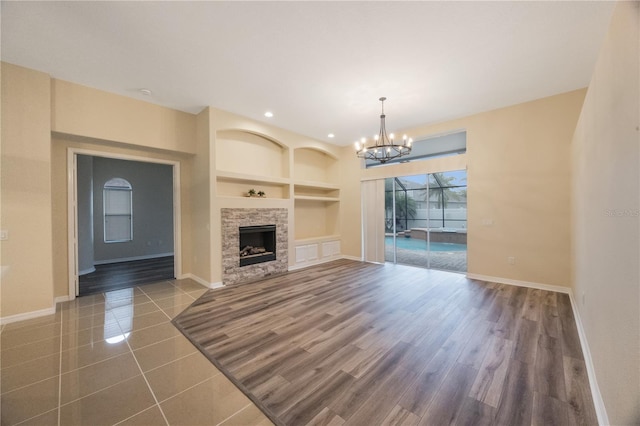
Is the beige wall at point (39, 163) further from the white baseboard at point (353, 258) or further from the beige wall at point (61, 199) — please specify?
the white baseboard at point (353, 258)

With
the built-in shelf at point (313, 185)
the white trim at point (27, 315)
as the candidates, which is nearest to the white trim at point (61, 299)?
the white trim at point (27, 315)

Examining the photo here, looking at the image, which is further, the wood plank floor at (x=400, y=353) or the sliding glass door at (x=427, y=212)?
the sliding glass door at (x=427, y=212)

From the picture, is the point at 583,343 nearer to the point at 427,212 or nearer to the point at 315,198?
the point at 427,212

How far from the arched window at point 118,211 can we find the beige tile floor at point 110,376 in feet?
14.9

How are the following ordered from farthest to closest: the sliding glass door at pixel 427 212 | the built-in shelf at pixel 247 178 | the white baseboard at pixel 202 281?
the sliding glass door at pixel 427 212, the built-in shelf at pixel 247 178, the white baseboard at pixel 202 281

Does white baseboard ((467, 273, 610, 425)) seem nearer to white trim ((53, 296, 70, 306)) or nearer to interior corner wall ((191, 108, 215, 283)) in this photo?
interior corner wall ((191, 108, 215, 283))

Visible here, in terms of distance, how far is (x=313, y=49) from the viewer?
9.78 feet

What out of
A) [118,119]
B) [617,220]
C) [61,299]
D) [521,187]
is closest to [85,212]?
[61,299]

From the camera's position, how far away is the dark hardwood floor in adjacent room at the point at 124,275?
4.71 meters

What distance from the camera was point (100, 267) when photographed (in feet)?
20.7

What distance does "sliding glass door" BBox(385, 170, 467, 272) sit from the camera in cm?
574

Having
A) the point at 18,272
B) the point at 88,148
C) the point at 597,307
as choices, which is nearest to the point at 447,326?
the point at 597,307

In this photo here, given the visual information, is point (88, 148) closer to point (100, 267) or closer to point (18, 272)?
point (18, 272)

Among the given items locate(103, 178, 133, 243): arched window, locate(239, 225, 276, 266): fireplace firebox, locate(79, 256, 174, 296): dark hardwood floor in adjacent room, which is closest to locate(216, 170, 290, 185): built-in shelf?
locate(239, 225, 276, 266): fireplace firebox
